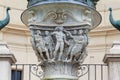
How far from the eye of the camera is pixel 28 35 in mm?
18422

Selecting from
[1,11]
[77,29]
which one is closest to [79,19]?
[77,29]

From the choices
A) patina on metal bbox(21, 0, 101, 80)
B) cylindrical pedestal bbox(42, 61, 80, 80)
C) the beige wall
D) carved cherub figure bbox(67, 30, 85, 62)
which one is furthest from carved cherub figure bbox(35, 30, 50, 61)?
the beige wall

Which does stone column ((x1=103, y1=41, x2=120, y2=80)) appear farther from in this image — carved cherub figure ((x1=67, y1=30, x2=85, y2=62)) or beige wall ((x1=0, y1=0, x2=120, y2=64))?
beige wall ((x1=0, y1=0, x2=120, y2=64))

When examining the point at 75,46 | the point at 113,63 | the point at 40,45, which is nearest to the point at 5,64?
the point at 113,63

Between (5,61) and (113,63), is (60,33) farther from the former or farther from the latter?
(5,61)

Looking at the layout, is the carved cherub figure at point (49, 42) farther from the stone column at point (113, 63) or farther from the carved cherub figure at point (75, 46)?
the stone column at point (113, 63)

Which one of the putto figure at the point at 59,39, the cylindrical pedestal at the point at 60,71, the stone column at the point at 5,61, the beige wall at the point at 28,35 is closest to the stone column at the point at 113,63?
the stone column at the point at 5,61

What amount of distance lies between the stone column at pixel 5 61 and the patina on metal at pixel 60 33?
71.4 inches

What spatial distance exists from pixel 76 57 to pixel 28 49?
1358cm

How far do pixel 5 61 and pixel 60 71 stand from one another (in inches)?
77.9

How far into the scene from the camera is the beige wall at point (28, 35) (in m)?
18.2

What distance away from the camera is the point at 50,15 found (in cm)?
493

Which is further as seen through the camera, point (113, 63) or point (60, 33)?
point (113, 63)

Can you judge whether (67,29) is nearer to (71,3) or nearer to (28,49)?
(71,3)
